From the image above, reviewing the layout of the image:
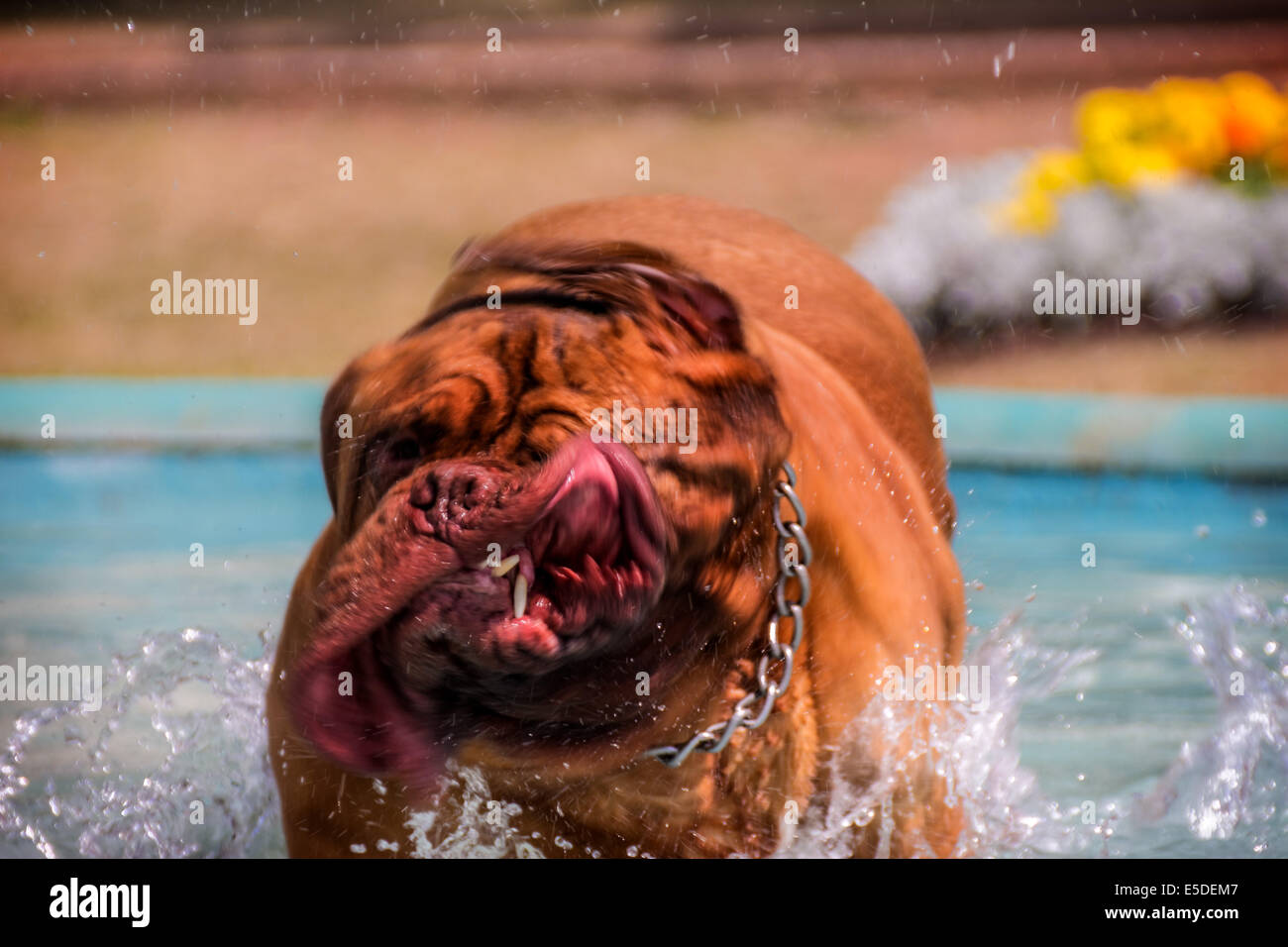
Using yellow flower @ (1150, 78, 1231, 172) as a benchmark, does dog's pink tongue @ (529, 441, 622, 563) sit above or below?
below

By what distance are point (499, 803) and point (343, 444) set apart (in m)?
0.42

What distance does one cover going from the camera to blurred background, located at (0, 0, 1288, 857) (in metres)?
4.28

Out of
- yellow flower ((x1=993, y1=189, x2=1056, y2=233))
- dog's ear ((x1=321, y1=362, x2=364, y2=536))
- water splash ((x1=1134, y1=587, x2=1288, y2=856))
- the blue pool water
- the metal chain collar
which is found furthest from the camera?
yellow flower ((x1=993, y1=189, x2=1056, y2=233))

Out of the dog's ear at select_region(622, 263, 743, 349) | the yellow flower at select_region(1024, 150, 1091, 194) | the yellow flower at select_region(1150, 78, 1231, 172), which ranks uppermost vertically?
the yellow flower at select_region(1150, 78, 1231, 172)

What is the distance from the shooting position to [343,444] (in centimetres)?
108

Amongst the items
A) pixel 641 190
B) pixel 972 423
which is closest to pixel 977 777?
pixel 972 423

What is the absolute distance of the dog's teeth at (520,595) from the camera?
93 cm

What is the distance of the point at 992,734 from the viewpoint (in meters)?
1.84

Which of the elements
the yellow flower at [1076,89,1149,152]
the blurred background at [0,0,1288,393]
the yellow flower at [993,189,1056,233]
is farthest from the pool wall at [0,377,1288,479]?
the yellow flower at [1076,89,1149,152]

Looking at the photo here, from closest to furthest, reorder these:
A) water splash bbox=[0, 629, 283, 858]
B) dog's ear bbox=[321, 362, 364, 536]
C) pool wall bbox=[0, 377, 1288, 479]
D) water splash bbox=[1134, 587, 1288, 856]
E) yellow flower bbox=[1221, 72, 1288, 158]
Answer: dog's ear bbox=[321, 362, 364, 536] → water splash bbox=[0, 629, 283, 858] → water splash bbox=[1134, 587, 1288, 856] → pool wall bbox=[0, 377, 1288, 479] → yellow flower bbox=[1221, 72, 1288, 158]

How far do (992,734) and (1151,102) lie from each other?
349 centimetres

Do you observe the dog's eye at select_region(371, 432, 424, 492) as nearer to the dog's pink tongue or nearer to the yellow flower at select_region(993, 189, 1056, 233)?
the dog's pink tongue

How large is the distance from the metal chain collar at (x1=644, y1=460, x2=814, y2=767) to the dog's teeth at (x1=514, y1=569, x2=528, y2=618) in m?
0.34

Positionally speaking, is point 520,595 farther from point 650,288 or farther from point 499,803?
point 499,803
